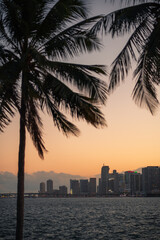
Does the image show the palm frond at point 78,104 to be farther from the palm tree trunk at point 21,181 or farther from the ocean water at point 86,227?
the ocean water at point 86,227

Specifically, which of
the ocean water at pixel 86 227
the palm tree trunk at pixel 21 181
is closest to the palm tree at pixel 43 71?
the palm tree trunk at pixel 21 181

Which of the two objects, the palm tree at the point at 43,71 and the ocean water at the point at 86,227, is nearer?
the palm tree at the point at 43,71

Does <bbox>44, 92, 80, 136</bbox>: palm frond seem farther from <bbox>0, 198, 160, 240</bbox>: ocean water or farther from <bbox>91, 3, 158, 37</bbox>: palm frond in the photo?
<bbox>0, 198, 160, 240</bbox>: ocean water

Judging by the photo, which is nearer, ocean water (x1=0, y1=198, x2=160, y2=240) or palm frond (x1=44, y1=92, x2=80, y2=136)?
palm frond (x1=44, y1=92, x2=80, y2=136)

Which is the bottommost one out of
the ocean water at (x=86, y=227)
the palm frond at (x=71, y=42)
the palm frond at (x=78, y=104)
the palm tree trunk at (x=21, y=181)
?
the ocean water at (x=86, y=227)

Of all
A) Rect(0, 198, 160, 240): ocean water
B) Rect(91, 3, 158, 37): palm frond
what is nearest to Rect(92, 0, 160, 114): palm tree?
Rect(91, 3, 158, 37): palm frond

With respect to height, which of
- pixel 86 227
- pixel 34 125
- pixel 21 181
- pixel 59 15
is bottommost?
pixel 86 227

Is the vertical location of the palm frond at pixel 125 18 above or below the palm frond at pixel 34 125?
above

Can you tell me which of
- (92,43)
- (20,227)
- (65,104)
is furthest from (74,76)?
(20,227)

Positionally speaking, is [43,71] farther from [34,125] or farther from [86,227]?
[86,227]

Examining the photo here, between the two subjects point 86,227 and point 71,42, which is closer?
point 71,42

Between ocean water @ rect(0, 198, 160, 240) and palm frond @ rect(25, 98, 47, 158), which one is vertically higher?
palm frond @ rect(25, 98, 47, 158)

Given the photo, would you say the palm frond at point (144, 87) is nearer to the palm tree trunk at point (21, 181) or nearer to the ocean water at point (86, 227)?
the palm tree trunk at point (21, 181)

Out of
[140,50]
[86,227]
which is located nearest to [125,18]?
[140,50]
